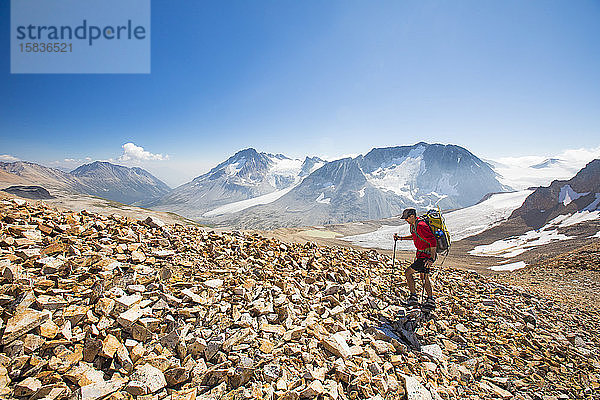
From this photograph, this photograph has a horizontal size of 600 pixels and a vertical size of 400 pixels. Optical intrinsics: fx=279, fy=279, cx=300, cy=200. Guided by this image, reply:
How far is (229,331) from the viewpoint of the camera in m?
5.05

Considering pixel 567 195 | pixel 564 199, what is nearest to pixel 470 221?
pixel 564 199

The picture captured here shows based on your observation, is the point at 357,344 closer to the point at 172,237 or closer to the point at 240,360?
the point at 240,360

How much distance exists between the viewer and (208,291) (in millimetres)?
6098

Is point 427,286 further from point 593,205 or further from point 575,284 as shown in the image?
point 593,205

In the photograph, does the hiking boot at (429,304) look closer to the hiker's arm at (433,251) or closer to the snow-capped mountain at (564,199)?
the hiker's arm at (433,251)

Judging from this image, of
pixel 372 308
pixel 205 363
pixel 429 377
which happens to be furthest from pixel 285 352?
pixel 372 308

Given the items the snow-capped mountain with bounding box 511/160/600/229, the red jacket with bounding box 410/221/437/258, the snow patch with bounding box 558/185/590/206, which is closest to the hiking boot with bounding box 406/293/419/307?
the red jacket with bounding box 410/221/437/258

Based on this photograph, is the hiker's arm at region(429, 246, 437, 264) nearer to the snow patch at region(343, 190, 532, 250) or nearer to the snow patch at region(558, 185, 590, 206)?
the snow patch at region(343, 190, 532, 250)

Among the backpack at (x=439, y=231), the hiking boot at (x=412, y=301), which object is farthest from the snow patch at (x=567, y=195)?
the hiking boot at (x=412, y=301)

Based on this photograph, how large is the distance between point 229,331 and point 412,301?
5.53m

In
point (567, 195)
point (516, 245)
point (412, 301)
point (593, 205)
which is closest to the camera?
point (412, 301)

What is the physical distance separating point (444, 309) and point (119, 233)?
31.6ft

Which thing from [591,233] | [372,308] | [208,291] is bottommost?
[591,233]

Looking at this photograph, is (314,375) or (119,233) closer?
(314,375)
